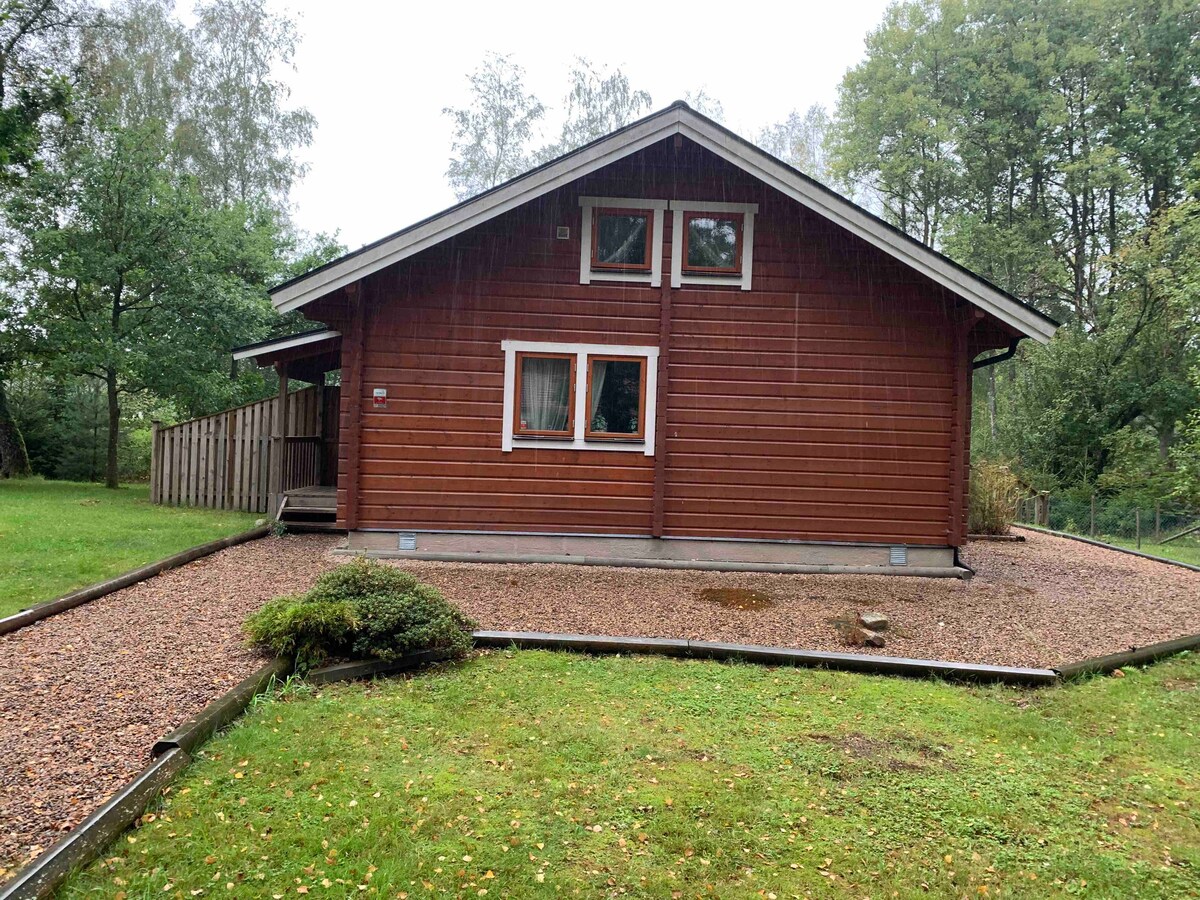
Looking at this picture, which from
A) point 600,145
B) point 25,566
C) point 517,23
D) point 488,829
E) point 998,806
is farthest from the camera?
point 517,23

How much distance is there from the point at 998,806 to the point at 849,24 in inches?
2066

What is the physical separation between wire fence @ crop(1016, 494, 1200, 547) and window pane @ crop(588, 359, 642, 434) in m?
11.2

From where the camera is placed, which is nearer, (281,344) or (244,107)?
(281,344)

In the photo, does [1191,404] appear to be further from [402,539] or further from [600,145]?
[402,539]

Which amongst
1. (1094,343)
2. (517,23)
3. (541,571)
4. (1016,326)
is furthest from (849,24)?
(541,571)

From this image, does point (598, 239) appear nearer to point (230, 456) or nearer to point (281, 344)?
point (281, 344)

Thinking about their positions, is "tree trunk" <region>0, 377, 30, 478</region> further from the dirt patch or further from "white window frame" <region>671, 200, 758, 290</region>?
the dirt patch

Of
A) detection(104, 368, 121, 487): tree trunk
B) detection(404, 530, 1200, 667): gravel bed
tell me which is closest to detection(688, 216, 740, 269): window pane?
detection(404, 530, 1200, 667): gravel bed

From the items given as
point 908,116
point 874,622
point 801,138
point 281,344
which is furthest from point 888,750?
point 801,138

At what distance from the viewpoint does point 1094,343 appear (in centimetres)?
2236

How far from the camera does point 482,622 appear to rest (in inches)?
264

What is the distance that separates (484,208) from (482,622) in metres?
5.23

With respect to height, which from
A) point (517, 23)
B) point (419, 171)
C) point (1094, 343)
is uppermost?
point (517, 23)

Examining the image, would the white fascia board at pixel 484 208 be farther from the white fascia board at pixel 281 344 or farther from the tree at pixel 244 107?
the tree at pixel 244 107
